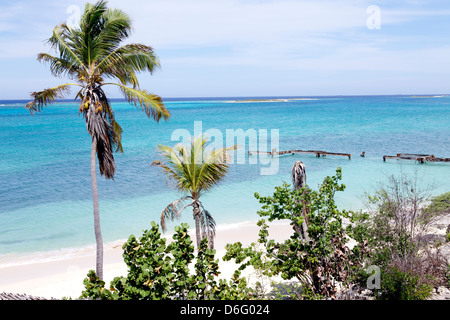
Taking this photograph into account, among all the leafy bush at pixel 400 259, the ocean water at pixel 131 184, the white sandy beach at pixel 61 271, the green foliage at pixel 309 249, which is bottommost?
the white sandy beach at pixel 61 271

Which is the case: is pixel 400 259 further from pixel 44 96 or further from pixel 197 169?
pixel 44 96

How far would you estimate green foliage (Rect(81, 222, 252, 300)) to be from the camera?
20.3ft

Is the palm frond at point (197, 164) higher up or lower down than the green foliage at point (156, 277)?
higher up

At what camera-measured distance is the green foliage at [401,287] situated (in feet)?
30.0

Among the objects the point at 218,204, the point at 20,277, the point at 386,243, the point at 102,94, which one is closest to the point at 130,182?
the point at 218,204

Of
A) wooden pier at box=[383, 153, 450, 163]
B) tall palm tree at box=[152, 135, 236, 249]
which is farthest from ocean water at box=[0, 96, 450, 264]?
tall palm tree at box=[152, 135, 236, 249]

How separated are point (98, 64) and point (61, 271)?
9473mm

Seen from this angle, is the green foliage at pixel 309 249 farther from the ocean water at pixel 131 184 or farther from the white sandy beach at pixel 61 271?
the white sandy beach at pixel 61 271

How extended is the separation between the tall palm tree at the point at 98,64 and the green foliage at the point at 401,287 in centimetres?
735

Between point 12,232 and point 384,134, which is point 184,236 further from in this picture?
point 384,134

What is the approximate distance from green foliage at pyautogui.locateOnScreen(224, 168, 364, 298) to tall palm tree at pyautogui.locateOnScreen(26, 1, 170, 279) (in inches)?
179

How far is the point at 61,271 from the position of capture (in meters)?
15.8

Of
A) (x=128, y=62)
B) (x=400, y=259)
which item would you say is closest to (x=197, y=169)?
(x=128, y=62)

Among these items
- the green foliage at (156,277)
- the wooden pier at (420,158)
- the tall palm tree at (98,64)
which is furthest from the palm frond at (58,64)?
the wooden pier at (420,158)
